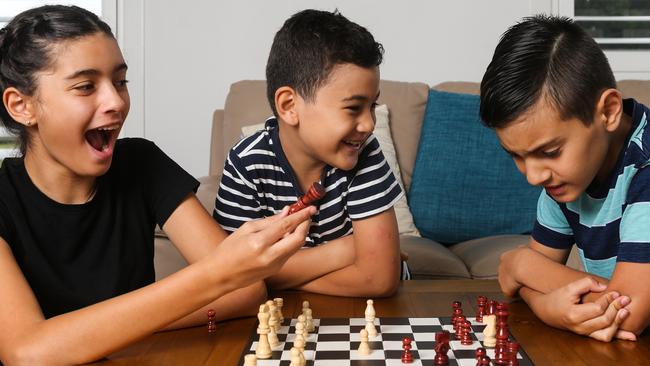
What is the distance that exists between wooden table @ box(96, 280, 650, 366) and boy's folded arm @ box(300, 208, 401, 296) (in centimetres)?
3

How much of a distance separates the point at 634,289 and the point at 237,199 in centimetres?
94

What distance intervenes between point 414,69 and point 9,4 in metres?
2.04

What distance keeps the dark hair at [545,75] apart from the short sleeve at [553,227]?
12.2 inches

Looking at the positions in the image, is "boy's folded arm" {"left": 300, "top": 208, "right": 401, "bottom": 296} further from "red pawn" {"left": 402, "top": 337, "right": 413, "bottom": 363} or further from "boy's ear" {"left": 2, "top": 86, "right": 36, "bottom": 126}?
"boy's ear" {"left": 2, "top": 86, "right": 36, "bottom": 126}

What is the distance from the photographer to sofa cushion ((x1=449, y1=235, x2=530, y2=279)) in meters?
2.68

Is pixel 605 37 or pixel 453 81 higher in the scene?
pixel 605 37

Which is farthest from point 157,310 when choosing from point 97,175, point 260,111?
point 260,111

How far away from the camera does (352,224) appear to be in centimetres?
188

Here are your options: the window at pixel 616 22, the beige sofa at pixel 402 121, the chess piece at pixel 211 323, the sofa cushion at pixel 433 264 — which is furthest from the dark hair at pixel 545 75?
the window at pixel 616 22

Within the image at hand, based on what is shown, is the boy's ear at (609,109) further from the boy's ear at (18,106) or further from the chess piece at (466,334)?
Result: the boy's ear at (18,106)

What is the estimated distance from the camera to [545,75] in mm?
1409

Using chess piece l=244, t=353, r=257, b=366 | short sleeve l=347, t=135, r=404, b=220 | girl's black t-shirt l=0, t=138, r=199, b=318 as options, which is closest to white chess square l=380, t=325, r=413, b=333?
chess piece l=244, t=353, r=257, b=366

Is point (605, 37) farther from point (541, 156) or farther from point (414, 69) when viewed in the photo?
point (541, 156)

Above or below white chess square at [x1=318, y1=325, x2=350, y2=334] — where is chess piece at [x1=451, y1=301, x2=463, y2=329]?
above
